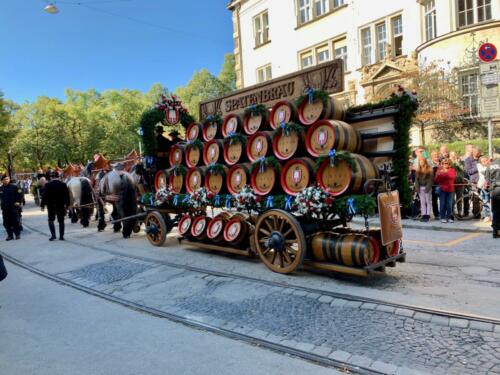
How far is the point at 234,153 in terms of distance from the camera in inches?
292

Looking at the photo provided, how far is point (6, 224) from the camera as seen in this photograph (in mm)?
12336

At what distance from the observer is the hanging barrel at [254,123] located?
7.09m

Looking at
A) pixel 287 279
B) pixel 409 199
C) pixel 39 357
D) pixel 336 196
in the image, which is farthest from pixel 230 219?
pixel 39 357

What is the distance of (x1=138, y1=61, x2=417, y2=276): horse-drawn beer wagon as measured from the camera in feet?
18.5

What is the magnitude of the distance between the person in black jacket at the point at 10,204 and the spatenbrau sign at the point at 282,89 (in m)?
7.28

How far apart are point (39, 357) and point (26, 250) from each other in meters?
7.19

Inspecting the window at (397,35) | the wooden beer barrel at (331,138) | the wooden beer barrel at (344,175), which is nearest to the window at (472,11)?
the window at (397,35)

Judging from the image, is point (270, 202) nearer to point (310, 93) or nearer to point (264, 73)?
point (310, 93)

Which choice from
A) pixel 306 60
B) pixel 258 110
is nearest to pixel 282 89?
pixel 258 110

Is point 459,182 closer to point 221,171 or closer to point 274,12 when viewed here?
point 221,171

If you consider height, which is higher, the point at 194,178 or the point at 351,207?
the point at 194,178

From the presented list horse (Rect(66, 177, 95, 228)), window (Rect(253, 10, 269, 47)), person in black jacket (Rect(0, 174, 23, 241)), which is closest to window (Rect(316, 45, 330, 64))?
window (Rect(253, 10, 269, 47))

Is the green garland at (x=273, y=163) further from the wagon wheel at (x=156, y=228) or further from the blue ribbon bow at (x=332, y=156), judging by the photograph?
the wagon wheel at (x=156, y=228)

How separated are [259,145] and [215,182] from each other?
51.4 inches
